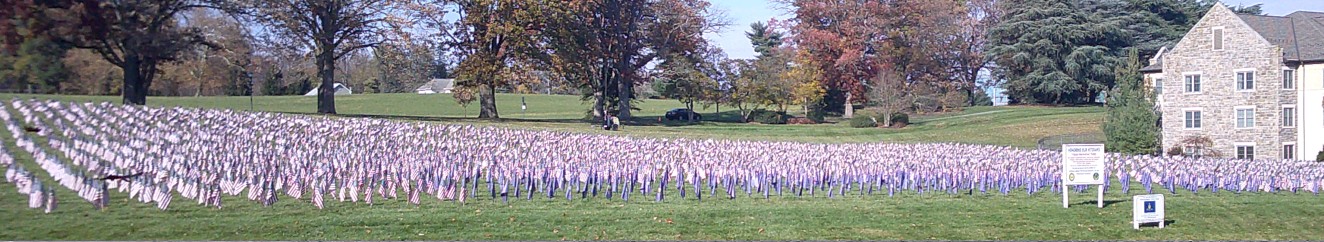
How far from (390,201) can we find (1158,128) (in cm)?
3501

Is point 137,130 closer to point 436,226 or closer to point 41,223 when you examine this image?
point 41,223

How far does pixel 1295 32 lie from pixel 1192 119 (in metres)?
5.66

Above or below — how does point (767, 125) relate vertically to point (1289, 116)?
below

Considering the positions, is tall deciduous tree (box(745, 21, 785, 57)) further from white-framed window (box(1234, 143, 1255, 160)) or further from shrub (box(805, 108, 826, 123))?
white-framed window (box(1234, 143, 1255, 160))

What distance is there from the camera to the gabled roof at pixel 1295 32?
4106cm

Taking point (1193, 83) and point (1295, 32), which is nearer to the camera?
point (1193, 83)

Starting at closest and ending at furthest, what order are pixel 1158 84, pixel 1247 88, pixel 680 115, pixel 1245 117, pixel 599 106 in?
pixel 1247 88 < pixel 1245 117 < pixel 1158 84 < pixel 599 106 < pixel 680 115

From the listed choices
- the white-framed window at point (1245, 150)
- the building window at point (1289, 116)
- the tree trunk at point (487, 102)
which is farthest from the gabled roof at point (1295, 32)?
the tree trunk at point (487, 102)

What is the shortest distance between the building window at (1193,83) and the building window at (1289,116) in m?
3.21

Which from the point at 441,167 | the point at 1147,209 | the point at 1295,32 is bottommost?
the point at 1147,209

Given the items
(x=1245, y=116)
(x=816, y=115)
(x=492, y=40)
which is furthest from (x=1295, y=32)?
(x=492, y=40)

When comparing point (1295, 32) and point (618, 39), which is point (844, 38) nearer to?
point (618, 39)

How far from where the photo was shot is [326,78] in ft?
148

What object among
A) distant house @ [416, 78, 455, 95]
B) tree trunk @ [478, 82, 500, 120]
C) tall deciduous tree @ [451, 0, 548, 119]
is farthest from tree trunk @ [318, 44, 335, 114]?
distant house @ [416, 78, 455, 95]
